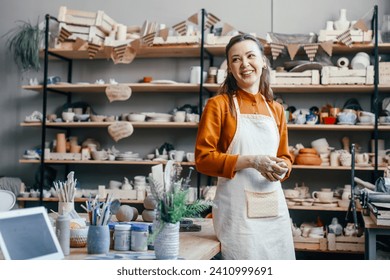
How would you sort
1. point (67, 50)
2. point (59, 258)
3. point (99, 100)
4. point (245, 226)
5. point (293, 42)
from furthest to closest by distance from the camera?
point (99, 100) < point (67, 50) < point (293, 42) < point (245, 226) < point (59, 258)

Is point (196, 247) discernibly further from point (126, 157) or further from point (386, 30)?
point (386, 30)

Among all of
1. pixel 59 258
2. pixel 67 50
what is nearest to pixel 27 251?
pixel 59 258

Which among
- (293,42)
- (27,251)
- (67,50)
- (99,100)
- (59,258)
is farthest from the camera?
(99,100)

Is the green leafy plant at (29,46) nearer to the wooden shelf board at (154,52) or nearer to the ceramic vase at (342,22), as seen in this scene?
the wooden shelf board at (154,52)

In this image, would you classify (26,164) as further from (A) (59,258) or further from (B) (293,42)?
(A) (59,258)

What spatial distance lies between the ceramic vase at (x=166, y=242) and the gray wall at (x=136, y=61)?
9.85 feet

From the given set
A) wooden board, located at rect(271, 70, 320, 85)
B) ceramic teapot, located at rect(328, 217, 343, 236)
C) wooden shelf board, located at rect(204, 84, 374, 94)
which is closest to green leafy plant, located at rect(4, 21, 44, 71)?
wooden shelf board, located at rect(204, 84, 374, 94)

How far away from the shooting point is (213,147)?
1770mm

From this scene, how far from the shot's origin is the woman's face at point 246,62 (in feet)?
5.91

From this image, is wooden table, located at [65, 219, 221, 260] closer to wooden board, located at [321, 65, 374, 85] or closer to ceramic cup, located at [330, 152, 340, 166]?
ceramic cup, located at [330, 152, 340, 166]

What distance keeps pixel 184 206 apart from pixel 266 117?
22.8 inches

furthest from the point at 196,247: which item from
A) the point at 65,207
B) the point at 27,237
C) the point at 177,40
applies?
the point at 177,40

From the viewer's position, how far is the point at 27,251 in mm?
1312

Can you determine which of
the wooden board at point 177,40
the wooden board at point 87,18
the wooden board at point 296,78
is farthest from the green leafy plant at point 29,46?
the wooden board at point 296,78
